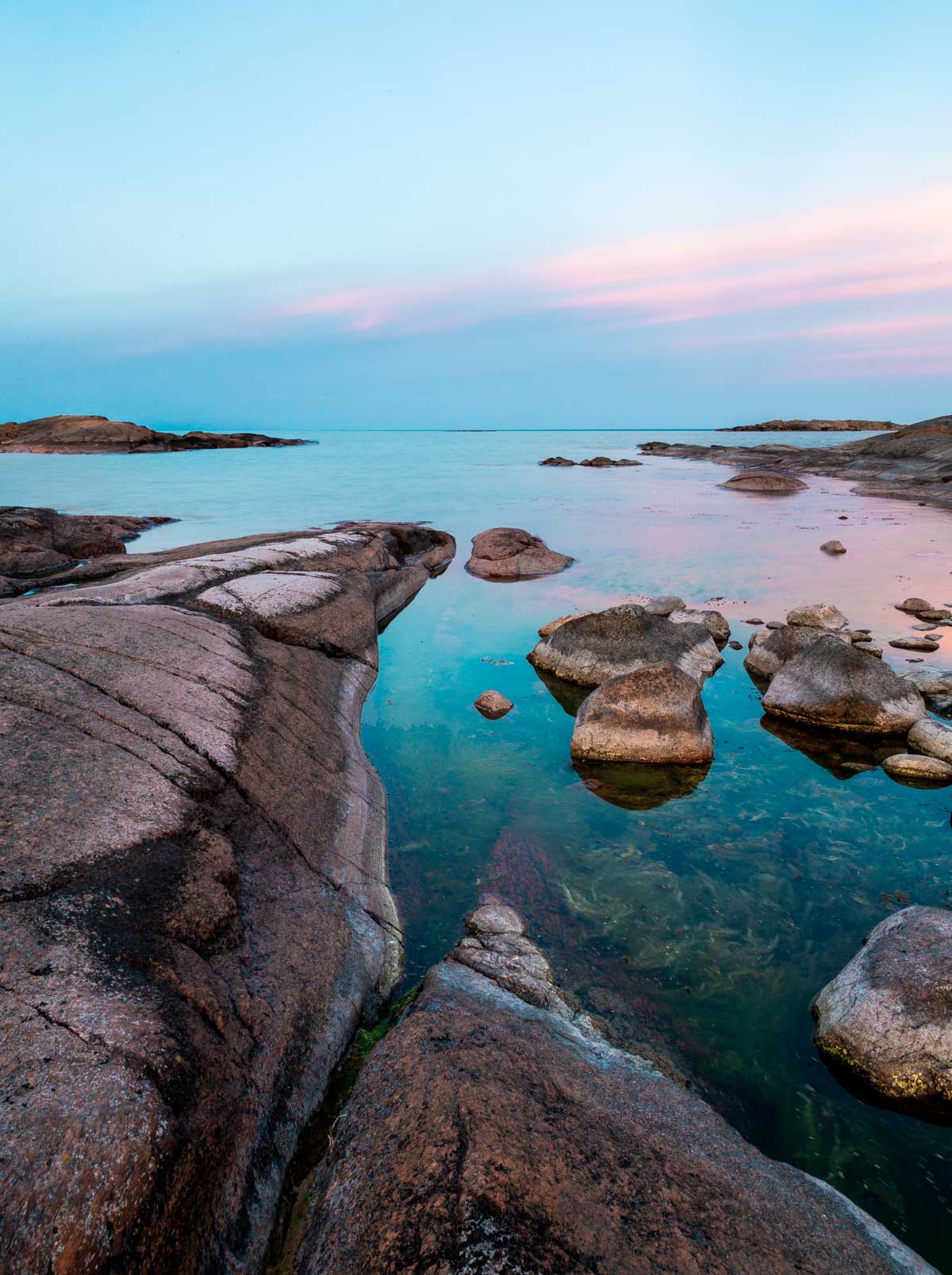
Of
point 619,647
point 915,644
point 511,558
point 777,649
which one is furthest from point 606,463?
point 619,647

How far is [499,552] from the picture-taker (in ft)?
75.0

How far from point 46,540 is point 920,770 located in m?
24.4

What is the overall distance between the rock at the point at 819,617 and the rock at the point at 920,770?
6014 millimetres

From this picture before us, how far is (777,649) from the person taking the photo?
12.2 metres

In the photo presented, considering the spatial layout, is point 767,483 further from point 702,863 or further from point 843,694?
point 702,863

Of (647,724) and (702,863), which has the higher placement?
(647,724)

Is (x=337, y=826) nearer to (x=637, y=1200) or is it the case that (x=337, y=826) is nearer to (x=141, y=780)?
(x=141, y=780)

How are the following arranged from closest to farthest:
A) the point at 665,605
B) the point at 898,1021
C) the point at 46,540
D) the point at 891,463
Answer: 1. the point at 898,1021
2. the point at 665,605
3. the point at 46,540
4. the point at 891,463

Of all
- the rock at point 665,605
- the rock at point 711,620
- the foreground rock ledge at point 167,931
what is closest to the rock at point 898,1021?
the foreground rock ledge at point 167,931

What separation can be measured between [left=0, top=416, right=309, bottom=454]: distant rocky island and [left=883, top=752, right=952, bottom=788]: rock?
9875 cm

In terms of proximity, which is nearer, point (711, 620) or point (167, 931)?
point (167, 931)

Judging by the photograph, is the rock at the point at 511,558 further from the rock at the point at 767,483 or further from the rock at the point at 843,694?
the rock at the point at 767,483

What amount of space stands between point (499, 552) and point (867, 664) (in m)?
14.4

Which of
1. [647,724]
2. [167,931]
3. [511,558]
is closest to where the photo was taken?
[167,931]
